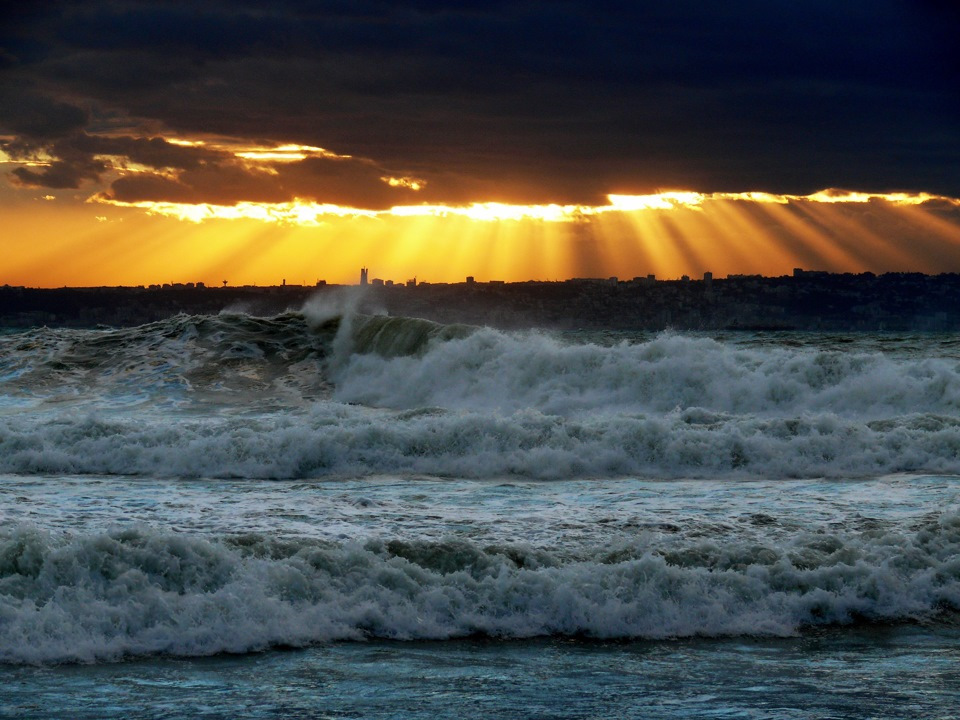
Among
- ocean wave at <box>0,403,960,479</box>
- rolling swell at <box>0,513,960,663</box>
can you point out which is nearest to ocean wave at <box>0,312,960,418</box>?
ocean wave at <box>0,403,960,479</box>

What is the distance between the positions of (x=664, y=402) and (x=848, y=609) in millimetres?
15533

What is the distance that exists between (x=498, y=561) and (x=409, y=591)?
3.18 feet

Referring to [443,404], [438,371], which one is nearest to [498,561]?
[443,404]

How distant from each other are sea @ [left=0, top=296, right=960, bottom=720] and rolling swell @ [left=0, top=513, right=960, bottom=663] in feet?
0.09

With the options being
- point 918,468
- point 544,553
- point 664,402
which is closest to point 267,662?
point 544,553

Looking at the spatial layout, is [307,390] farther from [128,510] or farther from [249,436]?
[128,510]

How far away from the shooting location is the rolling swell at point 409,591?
8.48 metres

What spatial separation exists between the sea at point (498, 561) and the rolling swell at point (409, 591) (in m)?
0.03

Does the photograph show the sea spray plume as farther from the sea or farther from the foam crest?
the sea

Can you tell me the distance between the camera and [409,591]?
9383 mm

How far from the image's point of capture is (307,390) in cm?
2981

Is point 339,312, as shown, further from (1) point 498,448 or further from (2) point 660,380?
(1) point 498,448

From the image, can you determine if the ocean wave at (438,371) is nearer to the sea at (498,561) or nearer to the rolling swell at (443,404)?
the rolling swell at (443,404)

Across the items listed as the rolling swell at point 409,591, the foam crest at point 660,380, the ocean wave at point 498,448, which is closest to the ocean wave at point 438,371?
the foam crest at point 660,380
